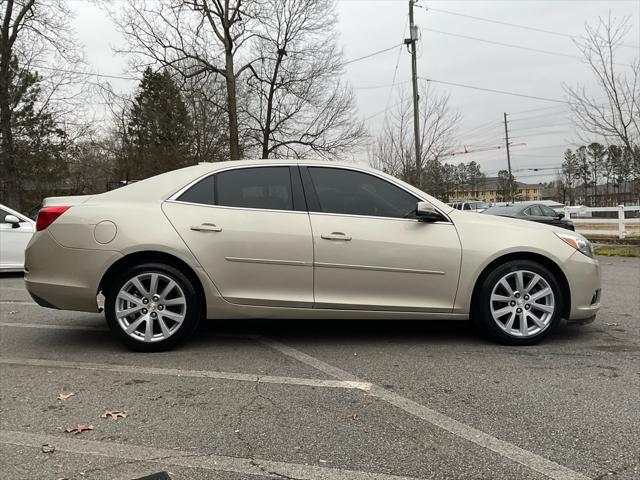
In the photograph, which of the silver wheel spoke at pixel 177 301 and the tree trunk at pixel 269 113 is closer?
the silver wheel spoke at pixel 177 301

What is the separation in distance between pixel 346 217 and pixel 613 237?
51.5 feet

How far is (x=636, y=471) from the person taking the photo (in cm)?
246

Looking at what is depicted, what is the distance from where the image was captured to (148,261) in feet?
14.0

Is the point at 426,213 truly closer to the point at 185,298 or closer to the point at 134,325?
the point at 185,298

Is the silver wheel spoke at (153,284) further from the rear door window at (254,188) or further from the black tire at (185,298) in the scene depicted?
the rear door window at (254,188)

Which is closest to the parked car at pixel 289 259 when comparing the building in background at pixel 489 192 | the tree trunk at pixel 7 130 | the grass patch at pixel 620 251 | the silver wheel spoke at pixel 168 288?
the silver wheel spoke at pixel 168 288

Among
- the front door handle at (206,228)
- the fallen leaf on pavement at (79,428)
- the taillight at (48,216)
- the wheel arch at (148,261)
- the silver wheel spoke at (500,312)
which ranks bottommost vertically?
the fallen leaf on pavement at (79,428)


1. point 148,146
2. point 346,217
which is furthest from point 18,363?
point 148,146

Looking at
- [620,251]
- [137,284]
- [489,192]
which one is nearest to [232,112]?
[620,251]

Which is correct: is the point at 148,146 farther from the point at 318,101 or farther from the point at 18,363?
the point at 18,363

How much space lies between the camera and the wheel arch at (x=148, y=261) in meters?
4.25

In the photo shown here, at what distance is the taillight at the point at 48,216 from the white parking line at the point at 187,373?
111 centimetres

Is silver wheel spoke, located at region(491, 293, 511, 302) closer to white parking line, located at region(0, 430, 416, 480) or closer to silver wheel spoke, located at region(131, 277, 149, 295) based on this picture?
white parking line, located at region(0, 430, 416, 480)

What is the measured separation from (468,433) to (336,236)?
1.92 meters
